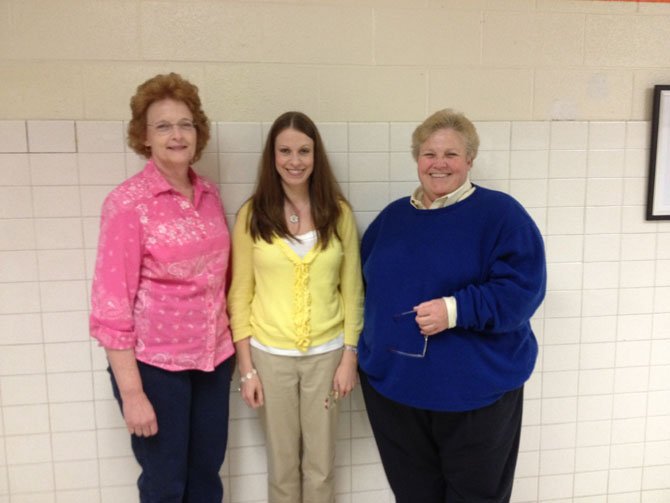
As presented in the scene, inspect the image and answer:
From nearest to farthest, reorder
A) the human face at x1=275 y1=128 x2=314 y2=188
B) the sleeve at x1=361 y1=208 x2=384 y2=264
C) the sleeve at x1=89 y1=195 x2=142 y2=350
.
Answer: the sleeve at x1=89 y1=195 x2=142 y2=350
the human face at x1=275 y1=128 x2=314 y2=188
the sleeve at x1=361 y1=208 x2=384 y2=264

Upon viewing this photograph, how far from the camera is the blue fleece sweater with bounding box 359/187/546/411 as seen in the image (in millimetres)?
1508

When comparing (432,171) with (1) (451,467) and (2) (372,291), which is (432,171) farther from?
(1) (451,467)

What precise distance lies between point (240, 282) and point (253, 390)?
363mm

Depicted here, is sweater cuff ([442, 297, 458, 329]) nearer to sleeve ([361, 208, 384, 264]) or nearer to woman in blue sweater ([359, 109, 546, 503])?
woman in blue sweater ([359, 109, 546, 503])

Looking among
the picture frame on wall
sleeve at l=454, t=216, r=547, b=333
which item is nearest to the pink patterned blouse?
sleeve at l=454, t=216, r=547, b=333

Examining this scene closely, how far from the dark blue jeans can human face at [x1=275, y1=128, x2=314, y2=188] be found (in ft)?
2.14

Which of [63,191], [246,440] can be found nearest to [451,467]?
[246,440]

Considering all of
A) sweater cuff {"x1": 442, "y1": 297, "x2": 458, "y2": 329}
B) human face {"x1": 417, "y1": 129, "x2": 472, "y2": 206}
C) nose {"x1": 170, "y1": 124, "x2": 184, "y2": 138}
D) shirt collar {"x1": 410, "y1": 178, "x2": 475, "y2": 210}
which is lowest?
sweater cuff {"x1": 442, "y1": 297, "x2": 458, "y2": 329}

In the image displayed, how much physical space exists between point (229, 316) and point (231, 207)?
438 millimetres

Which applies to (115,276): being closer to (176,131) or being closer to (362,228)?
(176,131)

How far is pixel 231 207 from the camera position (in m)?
2.01

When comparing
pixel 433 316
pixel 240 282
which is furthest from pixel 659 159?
pixel 240 282

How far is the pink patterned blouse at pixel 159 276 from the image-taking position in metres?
1.49

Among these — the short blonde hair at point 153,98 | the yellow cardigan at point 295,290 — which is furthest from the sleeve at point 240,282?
the short blonde hair at point 153,98
